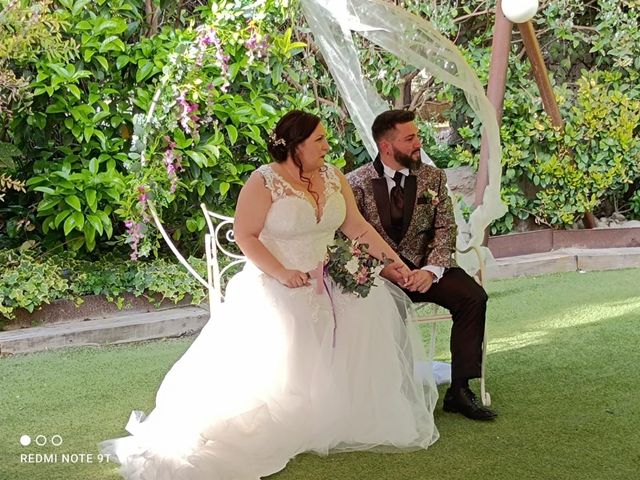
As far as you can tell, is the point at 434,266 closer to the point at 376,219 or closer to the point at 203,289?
the point at 376,219

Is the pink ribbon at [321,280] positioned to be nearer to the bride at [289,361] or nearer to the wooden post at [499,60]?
the bride at [289,361]

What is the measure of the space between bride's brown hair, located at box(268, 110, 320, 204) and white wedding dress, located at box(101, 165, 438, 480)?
0.27 ft

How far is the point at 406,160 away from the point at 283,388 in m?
1.13

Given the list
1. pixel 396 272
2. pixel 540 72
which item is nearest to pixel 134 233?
pixel 396 272

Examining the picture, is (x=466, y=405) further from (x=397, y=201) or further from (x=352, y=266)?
(x=397, y=201)

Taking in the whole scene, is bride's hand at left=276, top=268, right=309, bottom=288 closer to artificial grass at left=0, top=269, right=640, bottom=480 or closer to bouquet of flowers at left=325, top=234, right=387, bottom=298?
bouquet of flowers at left=325, top=234, right=387, bottom=298

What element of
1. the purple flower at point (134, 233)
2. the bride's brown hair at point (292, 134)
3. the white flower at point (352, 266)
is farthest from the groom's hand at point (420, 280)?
the purple flower at point (134, 233)

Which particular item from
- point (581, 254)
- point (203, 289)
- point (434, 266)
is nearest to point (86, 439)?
point (434, 266)

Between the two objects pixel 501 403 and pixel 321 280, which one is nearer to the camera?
pixel 321 280

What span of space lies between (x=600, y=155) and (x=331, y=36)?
11.1 ft

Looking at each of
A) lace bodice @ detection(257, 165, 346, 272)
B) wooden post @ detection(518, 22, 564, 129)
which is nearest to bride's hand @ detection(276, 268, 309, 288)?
lace bodice @ detection(257, 165, 346, 272)

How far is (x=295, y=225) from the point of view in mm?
3604

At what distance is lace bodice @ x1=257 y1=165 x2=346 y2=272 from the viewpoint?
3.59 metres

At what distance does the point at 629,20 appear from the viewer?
23.8 feet
